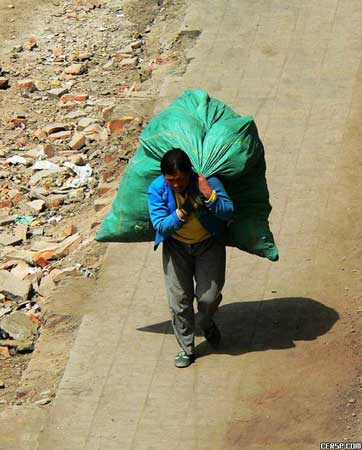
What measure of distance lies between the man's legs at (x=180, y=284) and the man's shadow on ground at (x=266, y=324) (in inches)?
14.0

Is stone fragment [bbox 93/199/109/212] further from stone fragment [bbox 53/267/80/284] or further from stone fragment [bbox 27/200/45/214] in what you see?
stone fragment [bbox 53/267/80/284]

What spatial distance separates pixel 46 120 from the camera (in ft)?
43.5

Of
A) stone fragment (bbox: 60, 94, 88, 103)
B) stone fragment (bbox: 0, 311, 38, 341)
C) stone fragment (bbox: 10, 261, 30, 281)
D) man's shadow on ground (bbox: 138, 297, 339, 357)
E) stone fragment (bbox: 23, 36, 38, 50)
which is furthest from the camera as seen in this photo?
stone fragment (bbox: 23, 36, 38, 50)

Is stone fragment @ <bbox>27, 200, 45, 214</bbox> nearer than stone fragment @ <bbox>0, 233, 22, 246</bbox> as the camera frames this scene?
No

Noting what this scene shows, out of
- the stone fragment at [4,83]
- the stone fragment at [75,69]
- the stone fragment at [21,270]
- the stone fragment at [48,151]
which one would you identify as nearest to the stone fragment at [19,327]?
the stone fragment at [21,270]

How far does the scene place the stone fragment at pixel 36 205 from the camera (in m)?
11.6

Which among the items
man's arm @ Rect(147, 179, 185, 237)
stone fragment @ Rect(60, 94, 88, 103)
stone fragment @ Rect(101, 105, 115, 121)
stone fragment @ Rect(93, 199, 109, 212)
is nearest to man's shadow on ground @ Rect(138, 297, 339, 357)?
man's arm @ Rect(147, 179, 185, 237)

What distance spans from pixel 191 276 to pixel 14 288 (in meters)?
2.36

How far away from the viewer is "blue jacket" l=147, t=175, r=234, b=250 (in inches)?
301

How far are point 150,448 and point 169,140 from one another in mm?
1900

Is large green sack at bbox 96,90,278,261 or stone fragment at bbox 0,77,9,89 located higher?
large green sack at bbox 96,90,278,261

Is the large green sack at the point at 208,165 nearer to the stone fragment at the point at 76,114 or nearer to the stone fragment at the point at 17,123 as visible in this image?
the stone fragment at the point at 76,114

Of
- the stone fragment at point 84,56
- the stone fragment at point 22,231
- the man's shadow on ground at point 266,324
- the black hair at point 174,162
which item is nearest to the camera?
the black hair at point 174,162

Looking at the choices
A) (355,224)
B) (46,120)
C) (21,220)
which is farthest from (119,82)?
(355,224)
